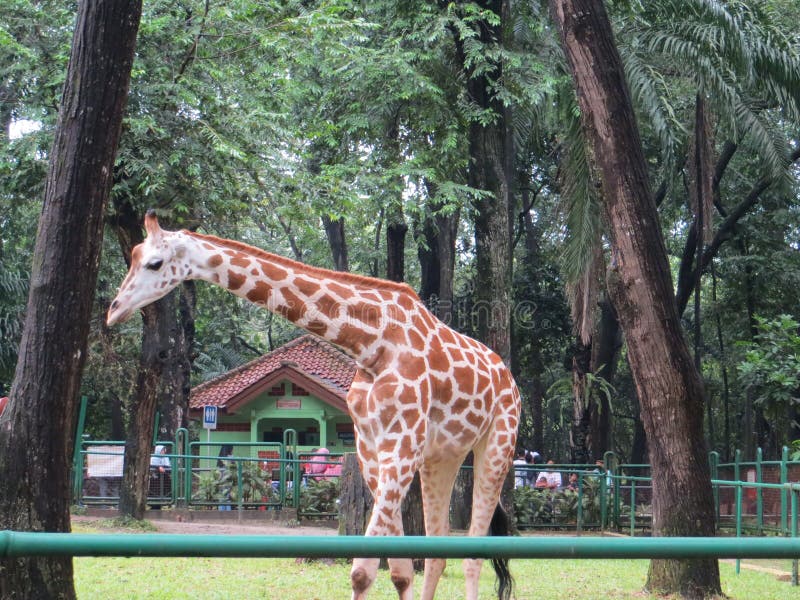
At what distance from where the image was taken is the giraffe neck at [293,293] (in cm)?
697

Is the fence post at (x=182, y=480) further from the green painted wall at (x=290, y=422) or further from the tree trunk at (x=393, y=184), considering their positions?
the green painted wall at (x=290, y=422)

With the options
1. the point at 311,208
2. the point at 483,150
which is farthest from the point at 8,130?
the point at 483,150

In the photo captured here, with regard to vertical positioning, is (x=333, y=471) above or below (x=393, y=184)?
below

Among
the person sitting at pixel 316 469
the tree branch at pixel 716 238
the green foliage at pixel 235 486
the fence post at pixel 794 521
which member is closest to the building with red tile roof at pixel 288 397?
the person sitting at pixel 316 469

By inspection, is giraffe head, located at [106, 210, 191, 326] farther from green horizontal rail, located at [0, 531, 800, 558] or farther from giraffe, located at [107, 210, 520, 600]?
green horizontal rail, located at [0, 531, 800, 558]

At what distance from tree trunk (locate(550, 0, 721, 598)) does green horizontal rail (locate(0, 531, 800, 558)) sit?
22.4ft

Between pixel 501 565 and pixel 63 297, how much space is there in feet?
12.2

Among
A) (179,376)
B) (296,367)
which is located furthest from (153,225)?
(296,367)

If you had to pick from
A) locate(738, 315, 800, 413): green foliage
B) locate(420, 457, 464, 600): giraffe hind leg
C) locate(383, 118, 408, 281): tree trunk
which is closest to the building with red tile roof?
locate(383, 118, 408, 281): tree trunk

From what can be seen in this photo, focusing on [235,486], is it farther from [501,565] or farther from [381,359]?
[381,359]

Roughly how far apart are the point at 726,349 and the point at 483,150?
1877cm

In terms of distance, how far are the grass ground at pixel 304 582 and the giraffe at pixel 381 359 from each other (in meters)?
2.03

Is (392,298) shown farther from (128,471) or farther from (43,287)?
(128,471)

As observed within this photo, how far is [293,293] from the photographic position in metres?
7.05
